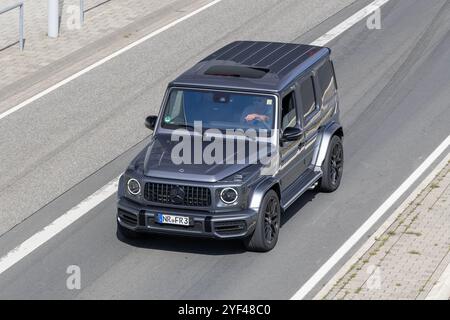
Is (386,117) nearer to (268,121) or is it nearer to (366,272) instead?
(268,121)

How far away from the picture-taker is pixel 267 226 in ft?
48.8

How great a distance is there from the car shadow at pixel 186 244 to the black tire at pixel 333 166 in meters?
2.03

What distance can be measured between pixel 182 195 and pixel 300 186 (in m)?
2.22

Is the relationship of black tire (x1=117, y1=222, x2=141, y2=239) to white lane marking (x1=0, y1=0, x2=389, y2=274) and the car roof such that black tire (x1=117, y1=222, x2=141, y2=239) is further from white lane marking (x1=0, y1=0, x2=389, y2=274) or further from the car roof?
the car roof

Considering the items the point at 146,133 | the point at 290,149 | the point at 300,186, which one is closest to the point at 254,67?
the point at 290,149

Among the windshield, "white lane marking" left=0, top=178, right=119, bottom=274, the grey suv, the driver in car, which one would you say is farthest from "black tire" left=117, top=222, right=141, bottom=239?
the driver in car

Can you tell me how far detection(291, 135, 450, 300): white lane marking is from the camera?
46.0 feet

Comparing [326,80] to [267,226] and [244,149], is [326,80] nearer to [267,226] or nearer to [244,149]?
[244,149]

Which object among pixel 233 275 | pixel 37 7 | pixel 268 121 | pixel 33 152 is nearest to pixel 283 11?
pixel 37 7

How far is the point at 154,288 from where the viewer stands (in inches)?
550

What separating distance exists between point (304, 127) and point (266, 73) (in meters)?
0.90

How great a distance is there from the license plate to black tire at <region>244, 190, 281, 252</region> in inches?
34.7

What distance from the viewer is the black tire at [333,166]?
16.7 m

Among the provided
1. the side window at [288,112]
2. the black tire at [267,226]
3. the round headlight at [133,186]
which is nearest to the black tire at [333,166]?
the side window at [288,112]
